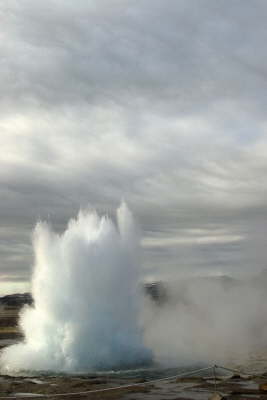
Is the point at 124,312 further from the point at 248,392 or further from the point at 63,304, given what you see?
the point at 248,392

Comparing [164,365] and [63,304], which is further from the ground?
[63,304]

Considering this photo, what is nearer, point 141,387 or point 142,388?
point 142,388

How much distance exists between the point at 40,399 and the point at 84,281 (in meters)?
12.7

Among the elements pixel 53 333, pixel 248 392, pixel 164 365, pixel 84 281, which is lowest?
pixel 248 392

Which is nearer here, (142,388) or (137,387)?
(142,388)

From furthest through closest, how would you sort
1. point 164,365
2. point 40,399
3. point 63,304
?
point 63,304 → point 164,365 → point 40,399

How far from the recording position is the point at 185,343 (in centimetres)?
3819

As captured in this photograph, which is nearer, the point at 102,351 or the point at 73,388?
the point at 73,388

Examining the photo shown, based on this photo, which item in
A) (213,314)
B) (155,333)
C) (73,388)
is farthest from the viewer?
(213,314)

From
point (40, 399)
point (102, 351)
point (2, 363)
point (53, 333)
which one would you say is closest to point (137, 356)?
point (102, 351)

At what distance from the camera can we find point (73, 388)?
2173 centimetres

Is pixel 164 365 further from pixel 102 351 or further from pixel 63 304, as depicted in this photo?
pixel 63 304

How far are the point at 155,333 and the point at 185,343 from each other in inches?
194

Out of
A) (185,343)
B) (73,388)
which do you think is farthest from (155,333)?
(73,388)
